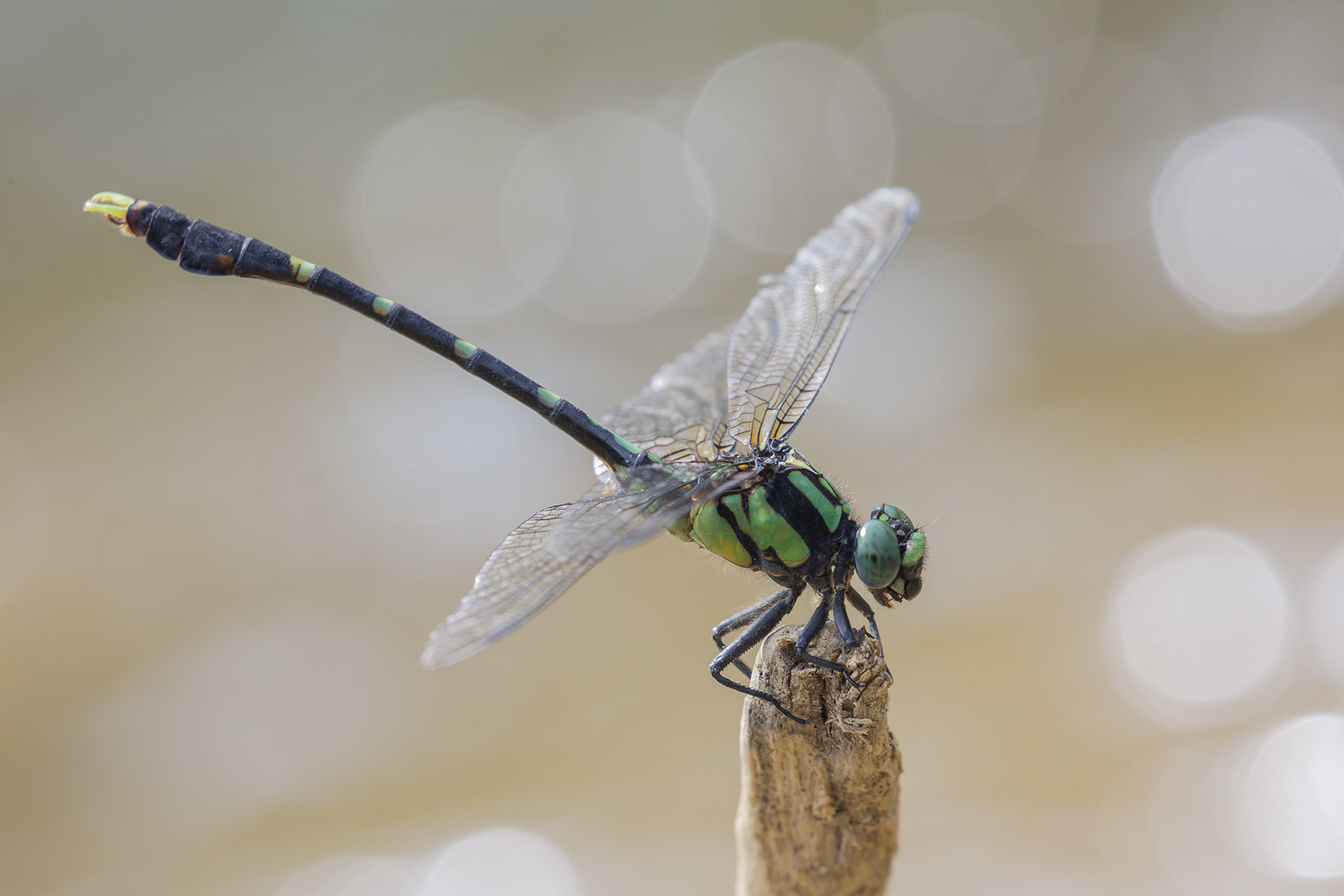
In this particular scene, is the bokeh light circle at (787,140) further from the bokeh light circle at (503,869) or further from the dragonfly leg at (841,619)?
the dragonfly leg at (841,619)

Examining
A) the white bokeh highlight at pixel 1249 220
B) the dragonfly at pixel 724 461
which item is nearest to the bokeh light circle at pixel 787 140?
the white bokeh highlight at pixel 1249 220

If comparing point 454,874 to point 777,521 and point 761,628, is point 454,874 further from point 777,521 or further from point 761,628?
point 777,521

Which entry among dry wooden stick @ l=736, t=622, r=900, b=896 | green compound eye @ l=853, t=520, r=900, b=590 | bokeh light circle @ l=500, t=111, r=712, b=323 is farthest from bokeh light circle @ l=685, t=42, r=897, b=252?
dry wooden stick @ l=736, t=622, r=900, b=896

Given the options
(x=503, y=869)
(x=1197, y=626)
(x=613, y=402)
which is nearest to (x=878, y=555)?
(x=503, y=869)

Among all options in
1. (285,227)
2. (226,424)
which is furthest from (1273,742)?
(285,227)

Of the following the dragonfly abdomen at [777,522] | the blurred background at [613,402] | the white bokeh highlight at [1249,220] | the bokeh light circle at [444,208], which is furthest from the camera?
the bokeh light circle at [444,208]
